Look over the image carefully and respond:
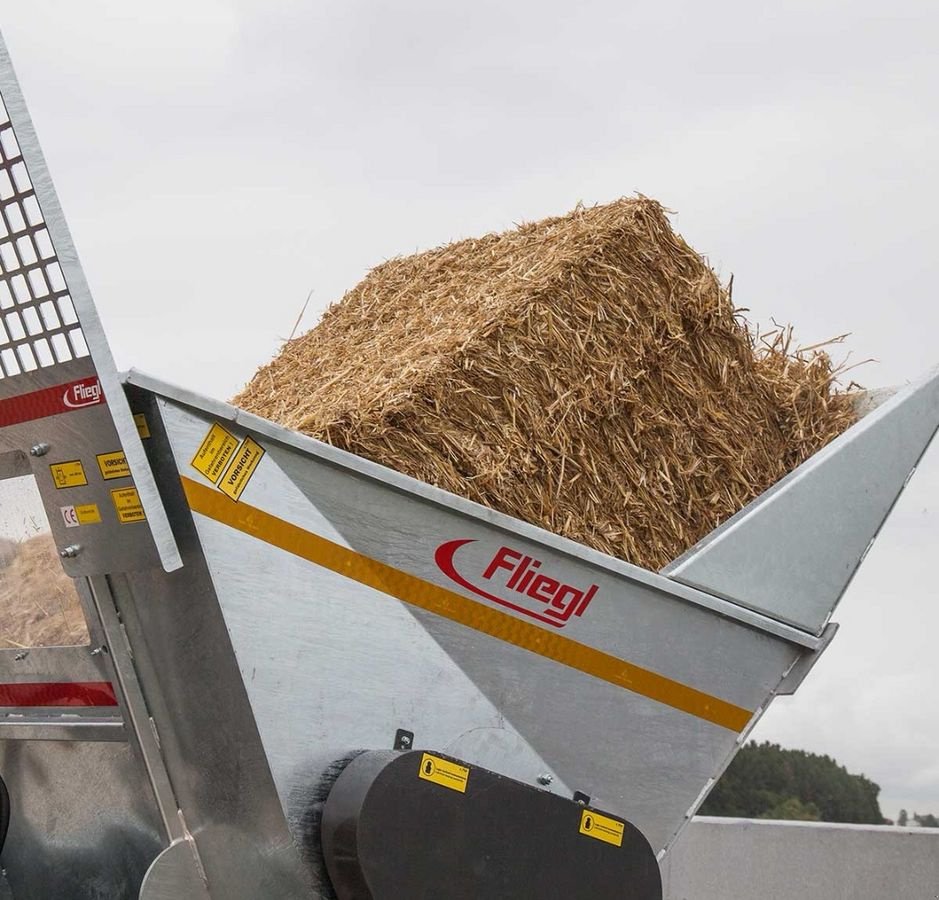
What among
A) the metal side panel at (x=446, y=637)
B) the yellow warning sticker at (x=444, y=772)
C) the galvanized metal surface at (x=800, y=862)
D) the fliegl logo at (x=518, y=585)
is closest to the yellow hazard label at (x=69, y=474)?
the metal side panel at (x=446, y=637)

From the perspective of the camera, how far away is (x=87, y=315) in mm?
2865

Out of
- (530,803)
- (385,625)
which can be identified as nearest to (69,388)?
(385,625)

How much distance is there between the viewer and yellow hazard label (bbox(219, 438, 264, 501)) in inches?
122

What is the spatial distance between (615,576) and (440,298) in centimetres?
124

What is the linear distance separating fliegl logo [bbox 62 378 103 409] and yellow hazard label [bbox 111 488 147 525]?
0.21 meters

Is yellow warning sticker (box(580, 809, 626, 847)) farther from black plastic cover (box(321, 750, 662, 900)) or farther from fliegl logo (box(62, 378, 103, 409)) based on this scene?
fliegl logo (box(62, 378, 103, 409))

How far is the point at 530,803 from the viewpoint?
134 inches

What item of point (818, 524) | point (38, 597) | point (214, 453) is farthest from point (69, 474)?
point (818, 524)

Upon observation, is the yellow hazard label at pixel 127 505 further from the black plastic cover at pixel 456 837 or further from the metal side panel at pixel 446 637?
the black plastic cover at pixel 456 837

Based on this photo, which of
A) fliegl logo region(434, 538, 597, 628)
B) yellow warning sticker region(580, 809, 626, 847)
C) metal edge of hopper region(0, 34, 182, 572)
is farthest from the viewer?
yellow warning sticker region(580, 809, 626, 847)

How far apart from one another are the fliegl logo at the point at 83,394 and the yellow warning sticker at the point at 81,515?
0.26 metres

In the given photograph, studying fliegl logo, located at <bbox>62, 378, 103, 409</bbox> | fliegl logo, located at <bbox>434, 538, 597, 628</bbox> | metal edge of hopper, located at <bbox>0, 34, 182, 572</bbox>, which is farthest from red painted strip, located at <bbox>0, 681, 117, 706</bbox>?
fliegl logo, located at <bbox>434, 538, 597, 628</bbox>

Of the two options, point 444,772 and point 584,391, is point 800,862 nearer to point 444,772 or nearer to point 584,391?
point 584,391

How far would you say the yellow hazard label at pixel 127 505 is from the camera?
3.03m
